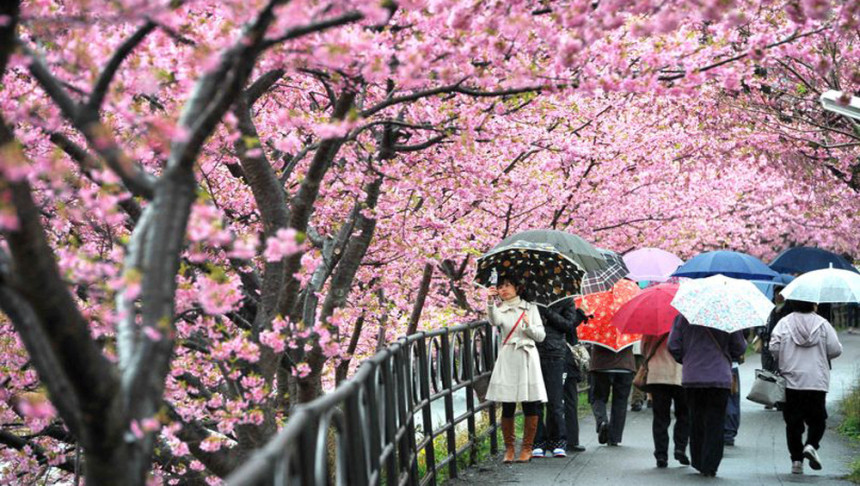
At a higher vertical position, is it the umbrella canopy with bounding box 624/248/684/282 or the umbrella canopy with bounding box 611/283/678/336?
the umbrella canopy with bounding box 624/248/684/282

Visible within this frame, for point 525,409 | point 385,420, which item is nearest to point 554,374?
point 525,409

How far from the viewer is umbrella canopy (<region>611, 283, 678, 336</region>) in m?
10.8

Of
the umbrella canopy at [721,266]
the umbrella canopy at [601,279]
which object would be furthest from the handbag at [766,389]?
the umbrella canopy at [601,279]

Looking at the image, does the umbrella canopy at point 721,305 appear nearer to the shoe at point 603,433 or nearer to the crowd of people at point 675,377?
the crowd of people at point 675,377

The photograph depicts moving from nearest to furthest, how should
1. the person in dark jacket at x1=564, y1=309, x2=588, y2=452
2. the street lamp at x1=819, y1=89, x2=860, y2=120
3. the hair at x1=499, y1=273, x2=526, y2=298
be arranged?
the street lamp at x1=819, y1=89, x2=860, y2=120, the hair at x1=499, y1=273, x2=526, y2=298, the person in dark jacket at x1=564, y1=309, x2=588, y2=452

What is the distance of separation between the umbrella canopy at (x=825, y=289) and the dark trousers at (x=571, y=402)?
247cm

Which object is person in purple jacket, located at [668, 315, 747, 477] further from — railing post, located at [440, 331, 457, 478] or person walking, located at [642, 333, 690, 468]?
railing post, located at [440, 331, 457, 478]

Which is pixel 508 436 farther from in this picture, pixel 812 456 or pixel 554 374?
pixel 812 456

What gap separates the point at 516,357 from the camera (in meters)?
10.6

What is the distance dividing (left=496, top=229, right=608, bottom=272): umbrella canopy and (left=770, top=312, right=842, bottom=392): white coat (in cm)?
211

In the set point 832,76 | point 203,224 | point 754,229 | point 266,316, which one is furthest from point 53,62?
point 754,229

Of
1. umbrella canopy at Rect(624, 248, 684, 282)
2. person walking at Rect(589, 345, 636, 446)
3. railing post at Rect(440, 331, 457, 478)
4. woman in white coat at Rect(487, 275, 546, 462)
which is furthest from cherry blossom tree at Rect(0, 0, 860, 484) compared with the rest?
person walking at Rect(589, 345, 636, 446)

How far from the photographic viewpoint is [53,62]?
17.5 ft

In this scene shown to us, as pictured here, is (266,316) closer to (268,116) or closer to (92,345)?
(92,345)
